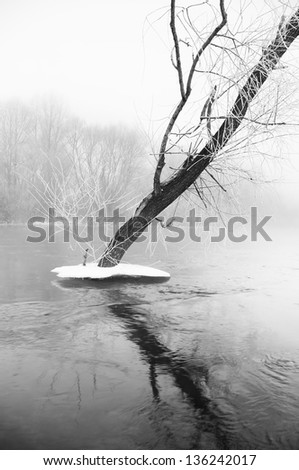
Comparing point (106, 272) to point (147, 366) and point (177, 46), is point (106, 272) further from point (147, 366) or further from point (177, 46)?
point (147, 366)

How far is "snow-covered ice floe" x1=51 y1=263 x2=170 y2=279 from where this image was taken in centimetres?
963

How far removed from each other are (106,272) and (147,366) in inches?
207

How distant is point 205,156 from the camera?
838cm

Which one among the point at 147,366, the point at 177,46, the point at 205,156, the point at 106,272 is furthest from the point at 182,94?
the point at 147,366

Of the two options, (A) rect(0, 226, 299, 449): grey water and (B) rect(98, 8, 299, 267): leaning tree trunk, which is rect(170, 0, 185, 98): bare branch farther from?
(A) rect(0, 226, 299, 449): grey water

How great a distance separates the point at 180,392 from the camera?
12.8ft

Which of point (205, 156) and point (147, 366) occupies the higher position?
point (205, 156)

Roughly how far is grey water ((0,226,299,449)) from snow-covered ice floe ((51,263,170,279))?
0.23m

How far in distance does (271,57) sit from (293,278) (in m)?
5.73

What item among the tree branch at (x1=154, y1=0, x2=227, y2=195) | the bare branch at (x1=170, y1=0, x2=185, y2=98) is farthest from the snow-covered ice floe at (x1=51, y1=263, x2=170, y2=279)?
the bare branch at (x1=170, y1=0, x2=185, y2=98)

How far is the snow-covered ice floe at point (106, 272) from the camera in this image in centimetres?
963

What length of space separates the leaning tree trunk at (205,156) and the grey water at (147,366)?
3.61 feet

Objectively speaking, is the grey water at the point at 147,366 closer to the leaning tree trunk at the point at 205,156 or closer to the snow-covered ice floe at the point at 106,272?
the snow-covered ice floe at the point at 106,272

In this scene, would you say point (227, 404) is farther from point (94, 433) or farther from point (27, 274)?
point (27, 274)
